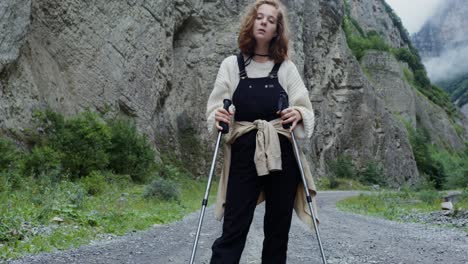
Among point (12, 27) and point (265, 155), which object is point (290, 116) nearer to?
point (265, 155)

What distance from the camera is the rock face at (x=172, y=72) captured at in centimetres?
2045

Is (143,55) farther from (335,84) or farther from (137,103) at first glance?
(335,84)

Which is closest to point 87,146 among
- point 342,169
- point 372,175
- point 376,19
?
point 342,169

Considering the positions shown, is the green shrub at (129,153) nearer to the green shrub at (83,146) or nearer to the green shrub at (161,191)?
the green shrub at (83,146)

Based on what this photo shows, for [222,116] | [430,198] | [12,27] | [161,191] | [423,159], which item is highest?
[12,27]

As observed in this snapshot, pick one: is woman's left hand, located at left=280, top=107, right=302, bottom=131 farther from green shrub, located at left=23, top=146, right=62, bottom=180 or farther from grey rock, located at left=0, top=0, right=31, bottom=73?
grey rock, located at left=0, top=0, right=31, bottom=73

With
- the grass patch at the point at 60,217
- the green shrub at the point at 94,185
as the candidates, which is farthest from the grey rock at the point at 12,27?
the grass patch at the point at 60,217

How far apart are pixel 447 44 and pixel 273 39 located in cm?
19092

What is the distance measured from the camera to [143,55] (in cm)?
2586

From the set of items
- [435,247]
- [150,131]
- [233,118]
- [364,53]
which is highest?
[364,53]

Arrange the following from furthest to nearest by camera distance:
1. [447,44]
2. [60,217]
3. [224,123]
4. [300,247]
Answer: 1. [447,44]
2. [60,217]
3. [300,247]
4. [224,123]

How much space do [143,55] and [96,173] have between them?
11.3 m

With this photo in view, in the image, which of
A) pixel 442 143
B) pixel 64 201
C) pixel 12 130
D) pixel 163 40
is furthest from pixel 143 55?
pixel 442 143

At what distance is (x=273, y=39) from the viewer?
3516 mm
